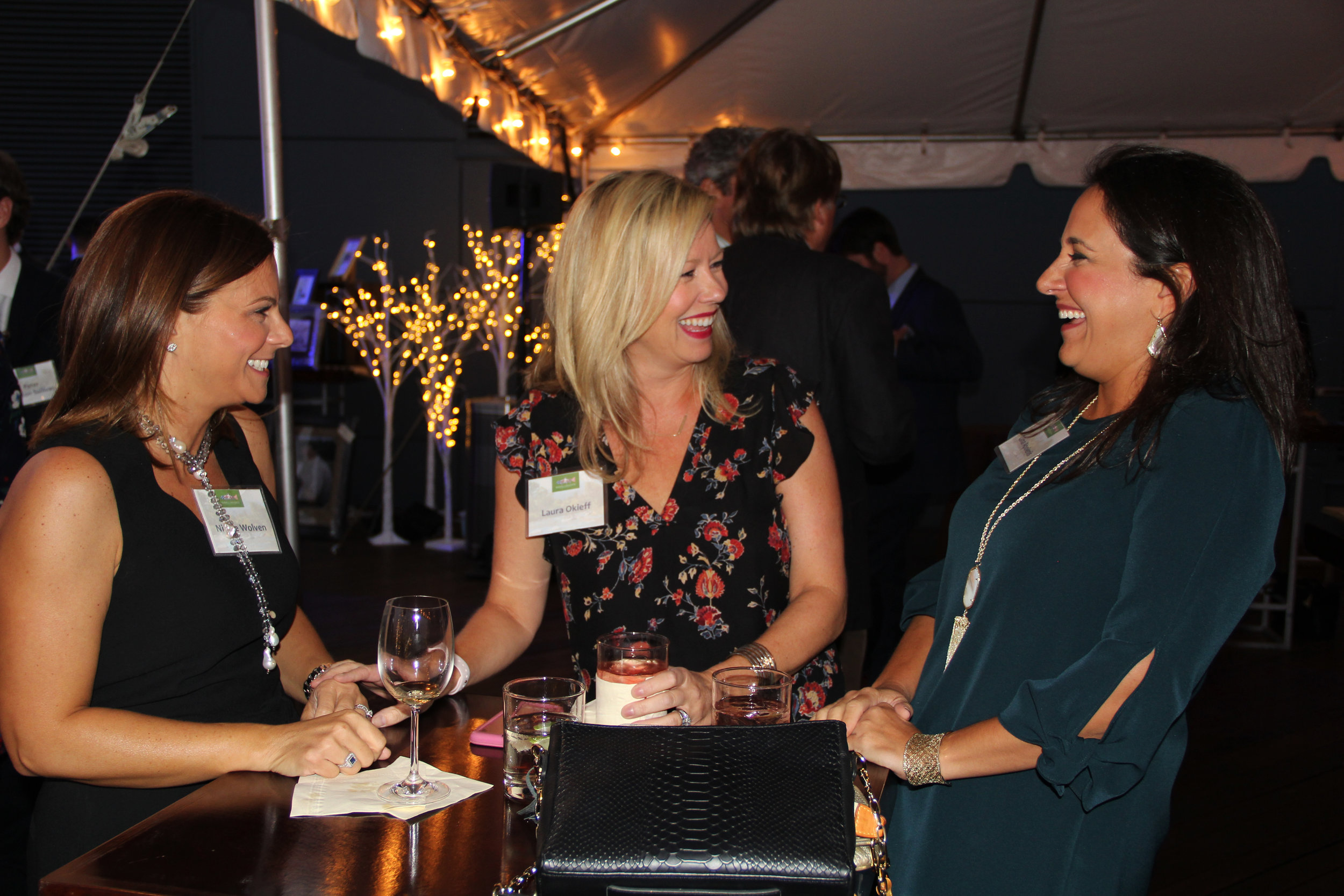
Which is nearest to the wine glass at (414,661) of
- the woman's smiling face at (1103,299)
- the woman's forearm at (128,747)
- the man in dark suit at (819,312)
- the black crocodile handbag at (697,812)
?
the woman's forearm at (128,747)

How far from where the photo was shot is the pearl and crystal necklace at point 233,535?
62.3 inches

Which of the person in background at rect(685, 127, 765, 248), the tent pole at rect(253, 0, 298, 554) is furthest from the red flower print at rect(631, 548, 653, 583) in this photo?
the person in background at rect(685, 127, 765, 248)

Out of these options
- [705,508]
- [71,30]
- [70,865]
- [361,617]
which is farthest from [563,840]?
[71,30]

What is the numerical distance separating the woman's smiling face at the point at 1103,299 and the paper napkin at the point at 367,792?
0.96 metres

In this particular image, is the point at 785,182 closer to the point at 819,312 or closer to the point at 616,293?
the point at 819,312

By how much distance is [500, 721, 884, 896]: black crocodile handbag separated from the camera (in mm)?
804

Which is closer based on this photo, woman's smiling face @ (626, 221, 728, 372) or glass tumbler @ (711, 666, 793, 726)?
glass tumbler @ (711, 666, 793, 726)

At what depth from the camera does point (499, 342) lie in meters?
6.79

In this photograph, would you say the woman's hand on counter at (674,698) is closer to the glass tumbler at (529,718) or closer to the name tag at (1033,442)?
the glass tumbler at (529,718)

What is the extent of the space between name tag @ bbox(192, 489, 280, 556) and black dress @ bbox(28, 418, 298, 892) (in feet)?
0.06

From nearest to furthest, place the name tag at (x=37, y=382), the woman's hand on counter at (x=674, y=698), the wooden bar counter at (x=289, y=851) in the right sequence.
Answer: the wooden bar counter at (x=289, y=851) → the woman's hand on counter at (x=674, y=698) → the name tag at (x=37, y=382)

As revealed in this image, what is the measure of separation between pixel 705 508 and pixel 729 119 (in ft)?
15.3

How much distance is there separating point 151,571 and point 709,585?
34.4 inches

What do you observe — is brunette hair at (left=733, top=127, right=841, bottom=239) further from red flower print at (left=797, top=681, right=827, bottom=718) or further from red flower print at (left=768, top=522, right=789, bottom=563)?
red flower print at (left=797, top=681, right=827, bottom=718)
